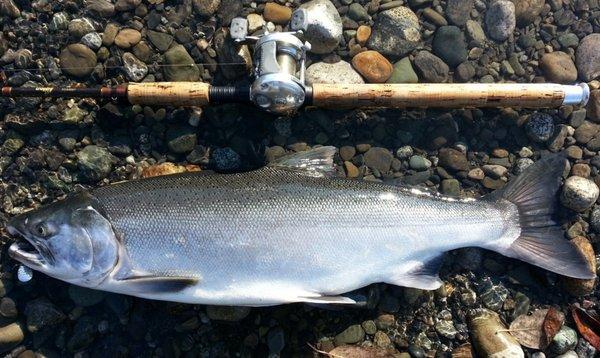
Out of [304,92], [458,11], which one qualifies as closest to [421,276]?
[304,92]

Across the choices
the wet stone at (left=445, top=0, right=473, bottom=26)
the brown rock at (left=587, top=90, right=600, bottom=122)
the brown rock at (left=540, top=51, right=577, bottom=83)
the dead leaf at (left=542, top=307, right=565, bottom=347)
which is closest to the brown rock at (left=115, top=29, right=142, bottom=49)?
the wet stone at (left=445, top=0, right=473, bottom=26)

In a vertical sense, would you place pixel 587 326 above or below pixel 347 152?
below

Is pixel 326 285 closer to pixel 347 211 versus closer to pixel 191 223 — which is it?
pixel 347 211

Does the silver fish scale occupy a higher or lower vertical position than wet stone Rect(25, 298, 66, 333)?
higher

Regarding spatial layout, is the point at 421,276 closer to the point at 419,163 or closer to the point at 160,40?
the point at 419,163

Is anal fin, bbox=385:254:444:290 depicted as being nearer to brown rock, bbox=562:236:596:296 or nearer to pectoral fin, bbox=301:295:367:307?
pectoral fin, bbox=301:295:367:307

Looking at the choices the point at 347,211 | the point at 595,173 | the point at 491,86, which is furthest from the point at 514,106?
the point at 347,211
